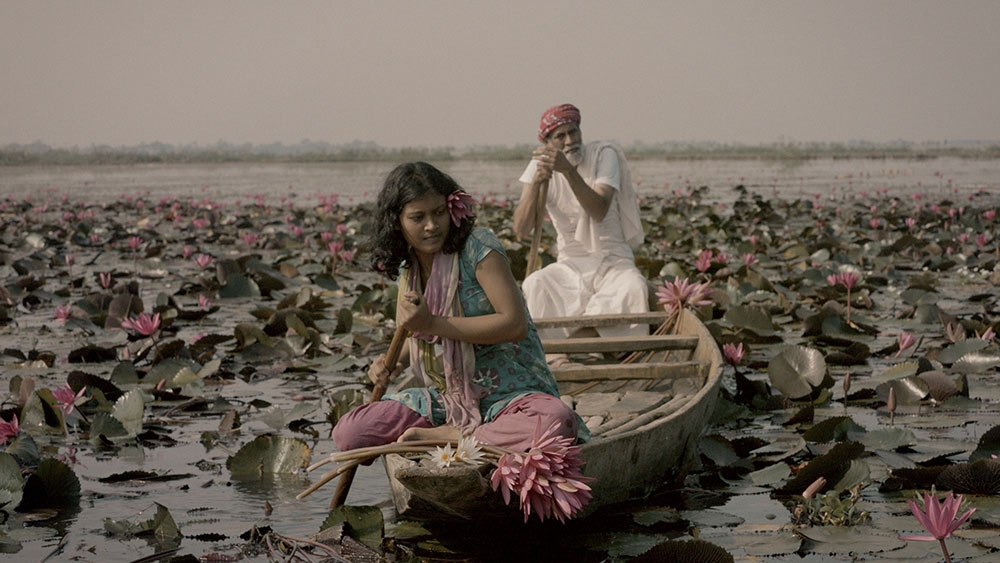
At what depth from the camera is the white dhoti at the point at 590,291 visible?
18.8 feet

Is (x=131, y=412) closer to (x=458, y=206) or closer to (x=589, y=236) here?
(x=458, y=206)

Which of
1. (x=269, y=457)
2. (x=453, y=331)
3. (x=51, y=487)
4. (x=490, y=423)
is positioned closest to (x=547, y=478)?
(x=490, y=423)

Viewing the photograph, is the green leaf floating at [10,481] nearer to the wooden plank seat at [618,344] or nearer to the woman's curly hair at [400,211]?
the woman's curly hair at [400,211]

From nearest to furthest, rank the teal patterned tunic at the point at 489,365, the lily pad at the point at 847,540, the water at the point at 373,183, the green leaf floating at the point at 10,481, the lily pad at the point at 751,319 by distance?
1. the lily pad at the point at 847,540
2. the teal patterned tunic at the point at 489,365
3. the green leaf floating at the point at 10,481
4. the lily pad at the point at 751,319
5. the water at the point at 373,183

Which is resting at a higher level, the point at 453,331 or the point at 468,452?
the point at 453,331

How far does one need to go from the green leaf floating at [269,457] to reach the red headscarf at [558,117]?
88.6 inches

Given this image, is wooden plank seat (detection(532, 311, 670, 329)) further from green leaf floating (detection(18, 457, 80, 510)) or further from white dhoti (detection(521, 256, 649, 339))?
green leaf floating (detection(18, 457, 80, 510))

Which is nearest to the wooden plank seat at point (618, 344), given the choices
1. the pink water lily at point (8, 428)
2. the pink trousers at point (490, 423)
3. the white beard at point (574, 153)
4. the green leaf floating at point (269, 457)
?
the white beard at point (574, 153)

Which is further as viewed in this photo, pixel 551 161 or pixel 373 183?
pixel 373 183

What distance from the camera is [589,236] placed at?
586cm

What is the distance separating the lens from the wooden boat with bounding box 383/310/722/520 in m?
3.00

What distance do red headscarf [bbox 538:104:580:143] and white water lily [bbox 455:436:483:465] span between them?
2821 millimetres

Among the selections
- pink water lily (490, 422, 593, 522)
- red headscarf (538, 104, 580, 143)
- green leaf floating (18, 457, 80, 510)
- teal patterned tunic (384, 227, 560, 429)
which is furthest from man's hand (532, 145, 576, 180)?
green leaf floating (18, 457, 80, 510)

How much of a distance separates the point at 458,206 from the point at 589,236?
A: 8.73 feet
